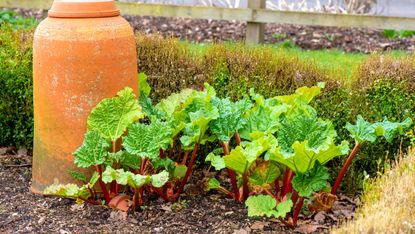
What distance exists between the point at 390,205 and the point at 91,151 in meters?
1.83

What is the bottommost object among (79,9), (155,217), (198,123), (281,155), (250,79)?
(155,217)

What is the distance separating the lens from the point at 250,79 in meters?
5.21

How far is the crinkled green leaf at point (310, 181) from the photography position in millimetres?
4172

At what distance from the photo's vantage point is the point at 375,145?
490 centimetres

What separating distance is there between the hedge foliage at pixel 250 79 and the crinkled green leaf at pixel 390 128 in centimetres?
21

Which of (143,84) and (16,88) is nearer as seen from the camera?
(143,84)

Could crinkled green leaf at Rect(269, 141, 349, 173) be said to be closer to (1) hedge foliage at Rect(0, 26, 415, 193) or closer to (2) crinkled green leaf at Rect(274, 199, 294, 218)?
(2) crinkled green leaf at Rect(274, 199, 294, 218)

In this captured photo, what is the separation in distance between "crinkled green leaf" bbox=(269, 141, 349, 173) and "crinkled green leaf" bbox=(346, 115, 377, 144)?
0.24 meters

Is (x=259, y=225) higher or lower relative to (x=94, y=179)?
lower

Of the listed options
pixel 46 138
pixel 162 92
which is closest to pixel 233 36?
pixel 162 92

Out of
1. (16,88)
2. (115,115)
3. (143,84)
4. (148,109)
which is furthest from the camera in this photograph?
(16,88)

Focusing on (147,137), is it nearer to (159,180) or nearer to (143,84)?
(159,180)

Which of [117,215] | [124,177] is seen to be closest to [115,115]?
[124,177]

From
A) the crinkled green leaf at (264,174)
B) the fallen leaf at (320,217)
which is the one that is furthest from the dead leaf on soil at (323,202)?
the crinkled green leaf at (264,174)
